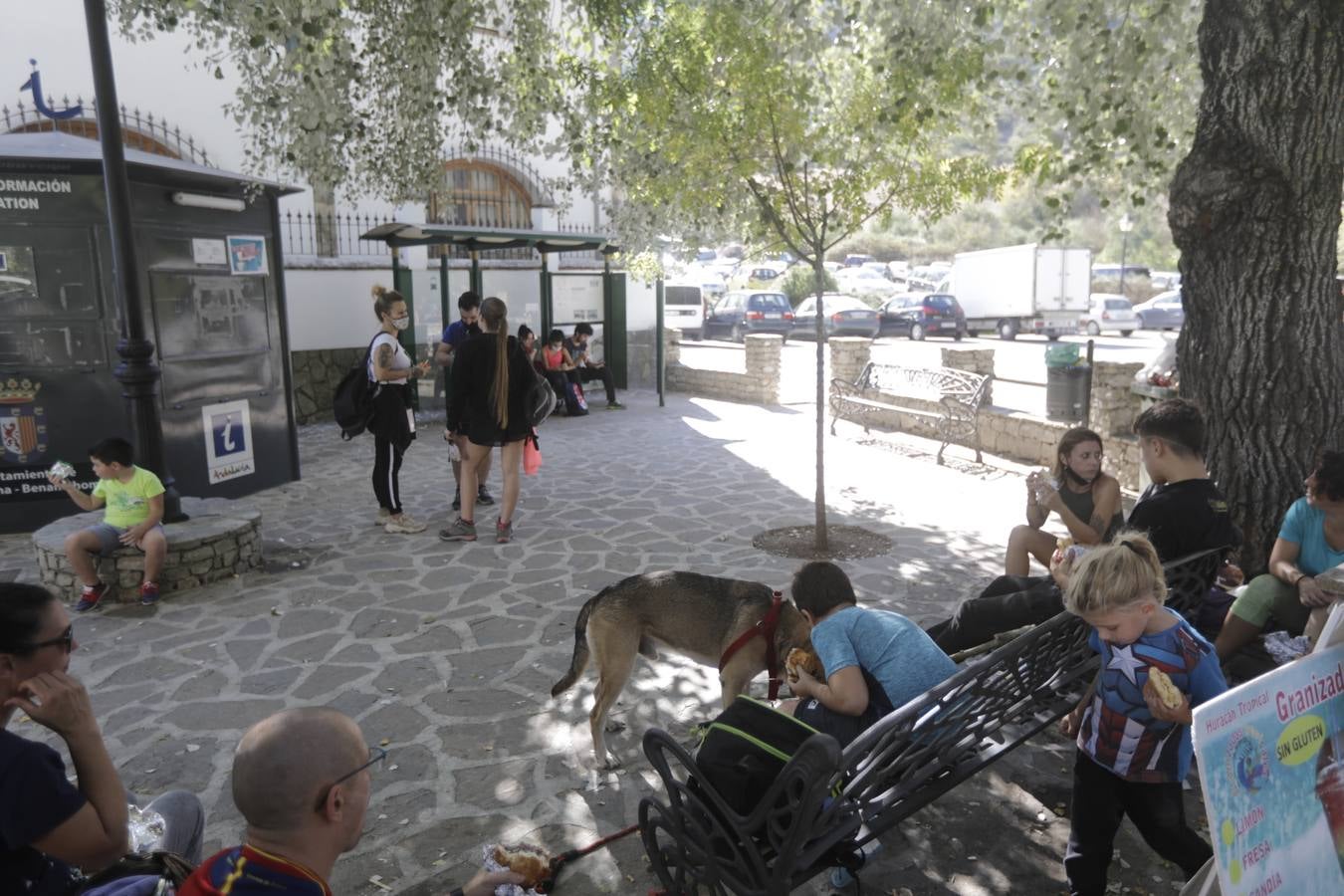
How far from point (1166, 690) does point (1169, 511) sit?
1490 mm

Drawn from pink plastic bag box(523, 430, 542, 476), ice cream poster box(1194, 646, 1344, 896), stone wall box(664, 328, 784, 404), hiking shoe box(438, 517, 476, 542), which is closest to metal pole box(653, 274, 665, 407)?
stone wall box(664, 328, 784, 404)

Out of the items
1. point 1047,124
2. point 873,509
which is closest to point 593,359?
point 873,509

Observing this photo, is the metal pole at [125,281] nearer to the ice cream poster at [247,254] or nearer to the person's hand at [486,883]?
the ice cream poster at [247,254]

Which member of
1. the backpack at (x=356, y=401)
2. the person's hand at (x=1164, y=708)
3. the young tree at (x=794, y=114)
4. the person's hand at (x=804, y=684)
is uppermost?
the young tree at (x=794, y=114)

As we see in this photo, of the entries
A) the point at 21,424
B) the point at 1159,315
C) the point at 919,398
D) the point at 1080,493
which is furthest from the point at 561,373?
the point at 1159,315

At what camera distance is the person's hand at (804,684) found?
323cm

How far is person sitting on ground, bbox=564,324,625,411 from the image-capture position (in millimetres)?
14750

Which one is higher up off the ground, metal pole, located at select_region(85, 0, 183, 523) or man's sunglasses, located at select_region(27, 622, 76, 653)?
metal pole, located at select_region(85, 0, 183, 523)

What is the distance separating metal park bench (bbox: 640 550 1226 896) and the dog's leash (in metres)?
0.53

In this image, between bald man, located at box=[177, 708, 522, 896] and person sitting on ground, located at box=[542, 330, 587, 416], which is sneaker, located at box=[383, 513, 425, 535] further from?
bald man, located at box=[177, 708, 522, 896]

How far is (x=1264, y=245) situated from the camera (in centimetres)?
477

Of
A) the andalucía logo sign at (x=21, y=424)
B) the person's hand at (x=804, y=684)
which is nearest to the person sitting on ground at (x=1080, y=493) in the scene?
the person's hand at (x=804, y=684)

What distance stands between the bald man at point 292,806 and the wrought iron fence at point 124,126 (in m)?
11.0

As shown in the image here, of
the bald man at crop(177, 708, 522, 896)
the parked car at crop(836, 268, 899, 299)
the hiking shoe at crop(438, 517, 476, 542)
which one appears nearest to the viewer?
the bald man at crop(177, 708, 522, 896)
